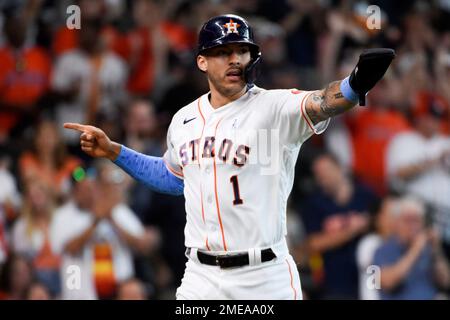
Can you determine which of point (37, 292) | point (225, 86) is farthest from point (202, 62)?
point (37, 292)

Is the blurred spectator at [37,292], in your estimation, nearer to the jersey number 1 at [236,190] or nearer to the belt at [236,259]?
the belt at [236,259]

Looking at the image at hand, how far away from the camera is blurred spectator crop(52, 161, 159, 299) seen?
7766 mm

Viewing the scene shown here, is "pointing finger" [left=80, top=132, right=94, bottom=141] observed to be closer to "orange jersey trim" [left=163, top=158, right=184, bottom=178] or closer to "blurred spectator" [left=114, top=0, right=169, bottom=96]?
"orange jersey trim" [left=163, top=158, right=184, bottom=178]

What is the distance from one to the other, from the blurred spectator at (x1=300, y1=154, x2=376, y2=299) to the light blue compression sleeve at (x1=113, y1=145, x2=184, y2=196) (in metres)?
2.83

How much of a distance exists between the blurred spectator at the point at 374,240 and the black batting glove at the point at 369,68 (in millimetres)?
3482

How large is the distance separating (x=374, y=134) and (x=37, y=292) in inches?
119

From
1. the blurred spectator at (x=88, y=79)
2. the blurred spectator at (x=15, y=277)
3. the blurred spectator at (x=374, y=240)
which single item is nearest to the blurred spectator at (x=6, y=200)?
the blurred spectator at (x=15, y=277)

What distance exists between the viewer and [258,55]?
5020 mm

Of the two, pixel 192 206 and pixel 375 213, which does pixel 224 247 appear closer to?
pixel 192 206

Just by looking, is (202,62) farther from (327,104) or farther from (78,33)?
(78,33)
